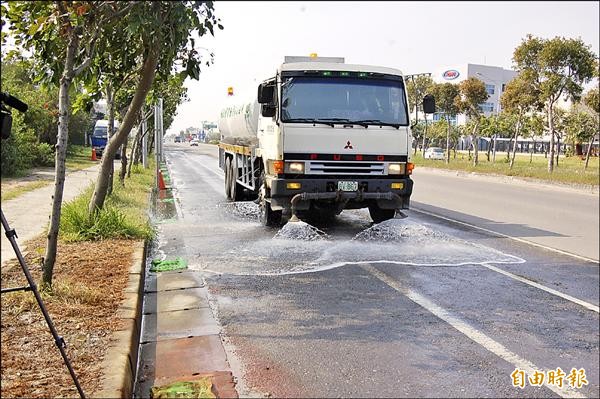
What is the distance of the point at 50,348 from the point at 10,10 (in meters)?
3.78

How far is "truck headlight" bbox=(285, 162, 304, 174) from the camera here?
9.04m

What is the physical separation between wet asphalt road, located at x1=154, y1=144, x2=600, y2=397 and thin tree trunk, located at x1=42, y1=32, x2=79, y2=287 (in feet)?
5.11

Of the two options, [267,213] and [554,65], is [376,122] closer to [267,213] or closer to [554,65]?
[267,213]

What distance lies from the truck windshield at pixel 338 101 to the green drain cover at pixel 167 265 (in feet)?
9.41

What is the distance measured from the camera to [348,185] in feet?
30.1

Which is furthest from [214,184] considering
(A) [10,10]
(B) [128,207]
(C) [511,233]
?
(A) [10,10]

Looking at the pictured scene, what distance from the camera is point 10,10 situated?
19.5ft

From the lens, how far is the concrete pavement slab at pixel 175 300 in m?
5.55

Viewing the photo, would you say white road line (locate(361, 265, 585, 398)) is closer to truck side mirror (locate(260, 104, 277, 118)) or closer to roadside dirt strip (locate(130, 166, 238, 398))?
roadside dirt strip (locate(130, 166, 238, 398))

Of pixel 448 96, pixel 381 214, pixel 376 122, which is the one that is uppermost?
pixel 448 96

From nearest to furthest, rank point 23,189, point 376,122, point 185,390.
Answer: point 185,390 < point 376,122 < point 23,189

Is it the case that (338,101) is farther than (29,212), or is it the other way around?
(29,212)

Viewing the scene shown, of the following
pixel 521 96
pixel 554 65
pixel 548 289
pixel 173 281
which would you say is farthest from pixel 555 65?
pixel 173 281

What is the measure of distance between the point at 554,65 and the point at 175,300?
22.5m
